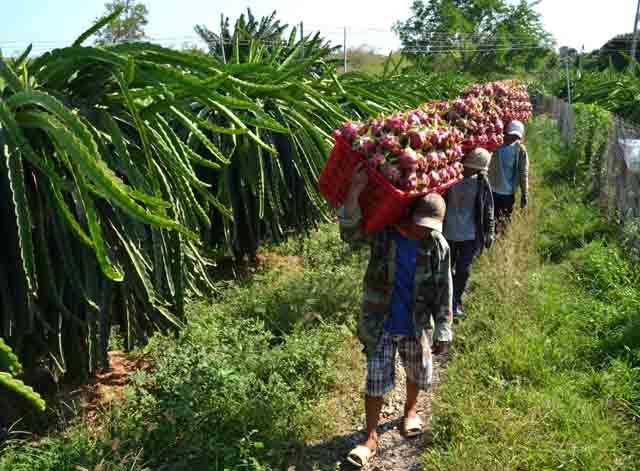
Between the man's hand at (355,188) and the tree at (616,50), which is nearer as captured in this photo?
the man's hand at (355,188)

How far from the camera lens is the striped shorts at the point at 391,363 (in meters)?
3.39

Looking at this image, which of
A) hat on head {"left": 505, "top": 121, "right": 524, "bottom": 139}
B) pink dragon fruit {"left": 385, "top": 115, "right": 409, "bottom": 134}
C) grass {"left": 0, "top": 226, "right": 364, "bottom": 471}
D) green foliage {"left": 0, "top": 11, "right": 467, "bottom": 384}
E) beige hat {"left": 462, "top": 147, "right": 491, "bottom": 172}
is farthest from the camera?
hat on head {"left": 505, "top": 121, "right": 524, "bottom": 139}

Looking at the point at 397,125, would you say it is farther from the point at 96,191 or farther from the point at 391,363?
the point at 96,191

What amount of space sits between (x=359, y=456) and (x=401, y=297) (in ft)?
2.82

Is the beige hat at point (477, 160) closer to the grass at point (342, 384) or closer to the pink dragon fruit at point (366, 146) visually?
the grass at point (342, 384)

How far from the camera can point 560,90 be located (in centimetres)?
3450

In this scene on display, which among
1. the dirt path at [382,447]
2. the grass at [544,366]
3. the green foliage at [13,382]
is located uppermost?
the green foliage at [13,382]

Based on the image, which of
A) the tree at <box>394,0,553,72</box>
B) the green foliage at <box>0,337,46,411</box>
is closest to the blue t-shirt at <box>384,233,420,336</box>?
the green foliage at <box>0,337,46,411</box>

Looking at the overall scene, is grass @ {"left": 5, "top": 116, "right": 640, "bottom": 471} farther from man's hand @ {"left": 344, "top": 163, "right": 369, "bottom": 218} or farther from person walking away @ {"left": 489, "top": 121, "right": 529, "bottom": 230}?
man's hand @ {"left": 344, "top": 163, "right": 369, "bottom": 218}

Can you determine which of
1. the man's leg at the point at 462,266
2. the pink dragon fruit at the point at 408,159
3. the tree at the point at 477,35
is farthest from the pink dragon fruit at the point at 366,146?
the tree at the point at 477,35

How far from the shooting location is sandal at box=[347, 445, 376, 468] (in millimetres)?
3363

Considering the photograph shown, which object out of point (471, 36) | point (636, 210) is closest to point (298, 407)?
point (636, 210)

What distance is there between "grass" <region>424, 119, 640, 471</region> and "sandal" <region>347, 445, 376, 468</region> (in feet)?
1.02

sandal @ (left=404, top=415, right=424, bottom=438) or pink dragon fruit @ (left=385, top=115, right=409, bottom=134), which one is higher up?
pink dragon fruit @ (left=385, top=115, right=409, bottom=134)
